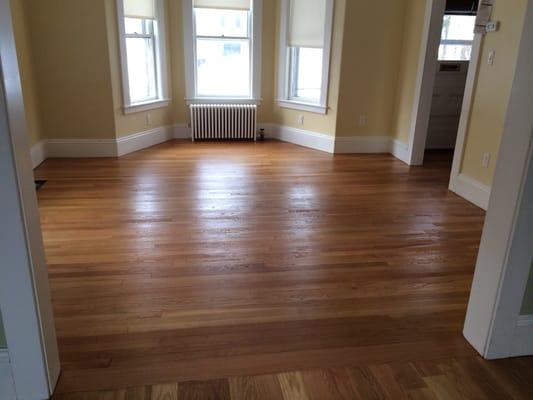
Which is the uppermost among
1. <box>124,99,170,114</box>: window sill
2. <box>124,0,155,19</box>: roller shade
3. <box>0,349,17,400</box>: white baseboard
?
<box>124,0,155,19</box>: roller shade

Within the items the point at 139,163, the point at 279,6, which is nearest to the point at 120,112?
the point at 139,163

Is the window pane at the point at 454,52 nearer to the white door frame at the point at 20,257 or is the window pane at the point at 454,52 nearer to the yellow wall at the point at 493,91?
the yellow wall at the point at 493,91

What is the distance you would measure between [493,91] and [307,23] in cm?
289

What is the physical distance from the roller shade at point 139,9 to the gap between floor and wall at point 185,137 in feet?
4.78

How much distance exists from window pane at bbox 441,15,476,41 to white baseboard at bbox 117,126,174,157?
4.02 m

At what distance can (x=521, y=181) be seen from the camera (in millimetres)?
1667

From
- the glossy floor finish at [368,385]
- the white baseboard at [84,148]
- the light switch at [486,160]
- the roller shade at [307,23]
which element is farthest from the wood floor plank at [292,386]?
the roller shade at [307,23]

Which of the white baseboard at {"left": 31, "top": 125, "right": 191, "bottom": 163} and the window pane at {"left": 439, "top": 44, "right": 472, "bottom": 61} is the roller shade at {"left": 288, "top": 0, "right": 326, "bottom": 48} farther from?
the white baseboard at {"left": 31, "top": 125, "right": 191, "bottom": 163}

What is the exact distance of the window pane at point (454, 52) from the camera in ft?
19.0

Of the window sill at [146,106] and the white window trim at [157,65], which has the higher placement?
the white window trim at [157,65]

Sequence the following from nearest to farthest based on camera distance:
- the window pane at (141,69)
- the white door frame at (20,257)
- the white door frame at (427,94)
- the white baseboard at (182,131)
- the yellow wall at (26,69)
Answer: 1. the white door frame at (20,257)
2. the white door frame at (427,94)
3. the yellow wall at (26,69)
4. the window pane at (141,69)
5. the white baseboard at (182,131)

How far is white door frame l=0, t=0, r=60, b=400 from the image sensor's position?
133cm

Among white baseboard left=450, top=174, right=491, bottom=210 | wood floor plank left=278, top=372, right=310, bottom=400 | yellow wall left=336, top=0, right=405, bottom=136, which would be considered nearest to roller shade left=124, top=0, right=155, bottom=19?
yellow wall left=336, top=0, right=405, bottom=136

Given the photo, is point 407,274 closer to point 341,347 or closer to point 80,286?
point 341,347
